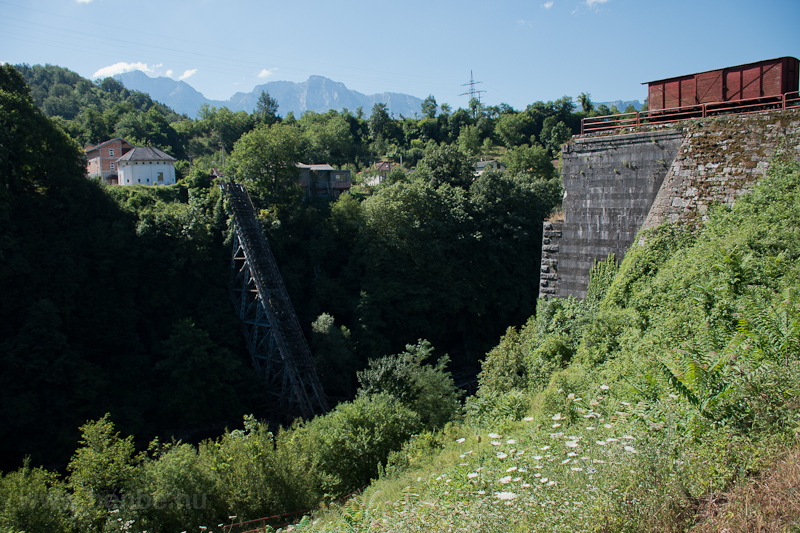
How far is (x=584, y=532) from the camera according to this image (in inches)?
150

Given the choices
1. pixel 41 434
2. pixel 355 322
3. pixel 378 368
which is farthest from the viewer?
pixel 355 322

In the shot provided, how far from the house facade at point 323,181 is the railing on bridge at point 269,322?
35.0ft

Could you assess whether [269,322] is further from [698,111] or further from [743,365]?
[743,365]

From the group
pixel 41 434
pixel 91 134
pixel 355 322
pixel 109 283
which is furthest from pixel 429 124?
pixel 41 434

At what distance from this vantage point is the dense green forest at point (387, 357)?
4.54m

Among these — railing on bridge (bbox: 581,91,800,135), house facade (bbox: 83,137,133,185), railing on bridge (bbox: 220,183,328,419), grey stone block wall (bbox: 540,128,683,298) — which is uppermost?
house facade (bbox: 83,137,133,185)

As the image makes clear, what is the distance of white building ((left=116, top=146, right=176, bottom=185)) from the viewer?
30.9 metres

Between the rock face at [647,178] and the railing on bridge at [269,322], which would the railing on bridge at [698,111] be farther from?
the railing on bridge at [269,322]

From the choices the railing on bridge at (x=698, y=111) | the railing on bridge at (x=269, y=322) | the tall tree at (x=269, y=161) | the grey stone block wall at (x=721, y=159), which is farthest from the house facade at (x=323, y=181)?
the grey stone block wall at (x=721, y=159)

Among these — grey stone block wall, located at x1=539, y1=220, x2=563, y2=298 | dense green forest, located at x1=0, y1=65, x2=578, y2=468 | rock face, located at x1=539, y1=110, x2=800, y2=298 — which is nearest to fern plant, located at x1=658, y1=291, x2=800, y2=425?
rock face, located at x1=539, y1=110, x2=800, y2=298

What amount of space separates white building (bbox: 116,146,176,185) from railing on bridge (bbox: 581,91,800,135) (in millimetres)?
28251

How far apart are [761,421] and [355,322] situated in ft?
68.0

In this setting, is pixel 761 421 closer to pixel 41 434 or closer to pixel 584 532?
pixel 584 532

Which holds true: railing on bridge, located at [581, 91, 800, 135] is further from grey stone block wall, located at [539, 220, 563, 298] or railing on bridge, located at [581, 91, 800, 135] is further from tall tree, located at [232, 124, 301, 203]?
tall tree, located at [232, 124, 301, 203]
